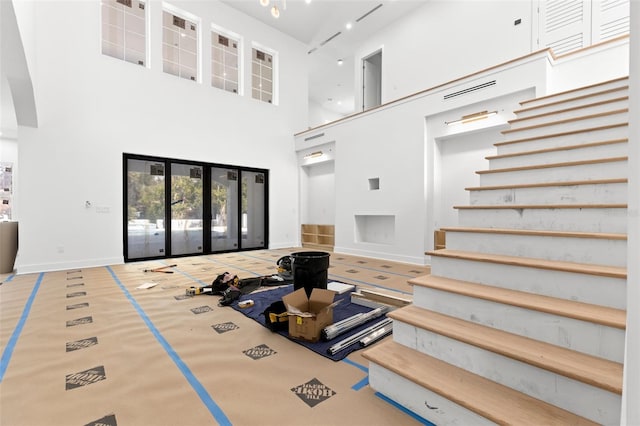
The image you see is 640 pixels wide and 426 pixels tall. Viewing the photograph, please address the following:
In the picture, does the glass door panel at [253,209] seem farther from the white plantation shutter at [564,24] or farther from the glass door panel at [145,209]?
the white plantation shutter at [564,24]

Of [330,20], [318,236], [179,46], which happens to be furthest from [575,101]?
[179,46]

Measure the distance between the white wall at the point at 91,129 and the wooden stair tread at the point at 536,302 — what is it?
6.40 meters

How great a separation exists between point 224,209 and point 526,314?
7.11 m

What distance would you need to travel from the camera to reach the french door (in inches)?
247

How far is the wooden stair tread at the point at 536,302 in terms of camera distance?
4.47 ft

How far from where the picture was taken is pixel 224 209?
761cm

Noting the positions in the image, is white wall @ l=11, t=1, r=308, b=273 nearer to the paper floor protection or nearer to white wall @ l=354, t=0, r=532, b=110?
the paper floor protection

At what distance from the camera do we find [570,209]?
6.77 feet

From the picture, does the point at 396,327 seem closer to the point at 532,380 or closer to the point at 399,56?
the point at 532,380

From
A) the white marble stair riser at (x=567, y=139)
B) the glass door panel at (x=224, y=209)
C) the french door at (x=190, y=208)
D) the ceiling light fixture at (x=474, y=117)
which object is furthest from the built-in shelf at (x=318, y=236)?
the white marble stair riser at (x=567, y=139)

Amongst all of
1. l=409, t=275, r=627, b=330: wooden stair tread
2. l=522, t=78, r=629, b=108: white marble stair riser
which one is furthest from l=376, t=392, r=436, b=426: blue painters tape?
l=522, t=78, r=629, b=108: white marble stair riser

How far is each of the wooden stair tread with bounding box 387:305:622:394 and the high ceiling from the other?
24.2 ft

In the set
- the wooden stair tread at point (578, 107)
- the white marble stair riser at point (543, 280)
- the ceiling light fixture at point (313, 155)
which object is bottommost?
the white marble stair riser at point (543, 280)

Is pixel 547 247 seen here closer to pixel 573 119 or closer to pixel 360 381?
pixel 360 381
